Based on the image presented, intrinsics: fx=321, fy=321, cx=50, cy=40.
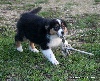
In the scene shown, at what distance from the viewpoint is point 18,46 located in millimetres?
7660

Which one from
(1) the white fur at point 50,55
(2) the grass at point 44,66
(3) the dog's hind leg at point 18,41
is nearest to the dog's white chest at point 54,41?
(1) the white fur at point 50,55

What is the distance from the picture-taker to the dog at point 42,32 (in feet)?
21.2

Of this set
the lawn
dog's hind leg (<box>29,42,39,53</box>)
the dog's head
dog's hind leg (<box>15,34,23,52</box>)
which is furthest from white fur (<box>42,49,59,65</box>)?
dog's hind leg (<box>15,34,23,52</box>)

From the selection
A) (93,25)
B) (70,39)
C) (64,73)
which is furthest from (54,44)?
(93,25)

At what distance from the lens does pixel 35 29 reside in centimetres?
704

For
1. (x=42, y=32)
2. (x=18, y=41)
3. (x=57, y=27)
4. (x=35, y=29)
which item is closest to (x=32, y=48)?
(x=18, y=41)

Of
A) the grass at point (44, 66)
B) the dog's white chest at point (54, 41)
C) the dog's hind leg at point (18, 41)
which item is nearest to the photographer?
the grass at point (44, 66)

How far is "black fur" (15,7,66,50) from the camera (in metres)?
6.73

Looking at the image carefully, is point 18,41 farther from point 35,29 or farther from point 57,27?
point 57,27

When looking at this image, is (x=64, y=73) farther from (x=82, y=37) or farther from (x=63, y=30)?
(x=82, y=37)

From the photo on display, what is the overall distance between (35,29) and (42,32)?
0.29m

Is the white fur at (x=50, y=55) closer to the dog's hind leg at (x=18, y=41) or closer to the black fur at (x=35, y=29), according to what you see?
the black fur at (x=35, y=29)

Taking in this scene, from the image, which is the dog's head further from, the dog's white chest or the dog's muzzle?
the dog's white chest

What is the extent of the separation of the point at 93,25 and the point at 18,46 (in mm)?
3088
